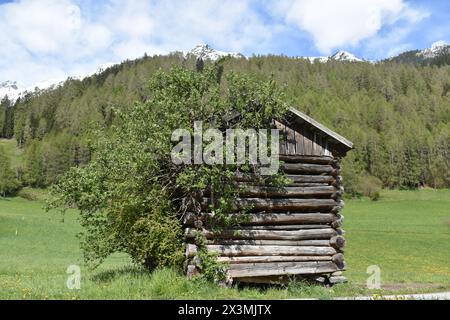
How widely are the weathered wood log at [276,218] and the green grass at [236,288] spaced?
1.70 m

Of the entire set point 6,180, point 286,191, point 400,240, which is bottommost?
point 400,240

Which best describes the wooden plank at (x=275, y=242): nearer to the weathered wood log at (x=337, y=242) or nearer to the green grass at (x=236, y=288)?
the weathered wood log at (x=337, y=242)

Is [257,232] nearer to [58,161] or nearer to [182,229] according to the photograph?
[182,229]

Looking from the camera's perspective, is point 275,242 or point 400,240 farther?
point 400,240

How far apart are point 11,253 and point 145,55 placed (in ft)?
556

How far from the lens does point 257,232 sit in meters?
14.5

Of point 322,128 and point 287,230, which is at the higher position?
point 322,128

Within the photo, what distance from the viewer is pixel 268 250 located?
1448cm

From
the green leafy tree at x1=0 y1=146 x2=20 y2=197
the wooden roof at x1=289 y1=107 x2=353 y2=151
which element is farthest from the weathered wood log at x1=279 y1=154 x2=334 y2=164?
the green leafy tree at x1=0 y1=146 x2=20 y2=197

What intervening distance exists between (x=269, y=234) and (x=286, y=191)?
1494 mm

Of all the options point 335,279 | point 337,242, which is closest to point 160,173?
point 337,242

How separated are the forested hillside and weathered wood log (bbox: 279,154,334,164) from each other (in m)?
73.9

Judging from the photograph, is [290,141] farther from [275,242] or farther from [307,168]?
[275,242]
